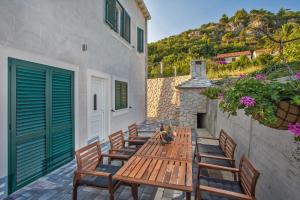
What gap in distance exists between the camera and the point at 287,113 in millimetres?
1149

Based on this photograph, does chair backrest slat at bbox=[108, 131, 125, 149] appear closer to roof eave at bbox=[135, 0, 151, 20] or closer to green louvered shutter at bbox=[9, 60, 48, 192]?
green louvered shutter at bbox=[9, 60, 48, 192]

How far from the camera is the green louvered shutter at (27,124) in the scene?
266cm

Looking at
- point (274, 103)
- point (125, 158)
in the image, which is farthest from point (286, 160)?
point (125, 158)

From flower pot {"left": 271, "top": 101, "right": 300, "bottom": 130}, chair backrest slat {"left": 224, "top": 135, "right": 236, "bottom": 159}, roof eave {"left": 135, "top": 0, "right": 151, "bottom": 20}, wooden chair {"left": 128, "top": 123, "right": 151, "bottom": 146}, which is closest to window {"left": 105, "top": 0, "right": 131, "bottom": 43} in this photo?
roof eave {"left": 135, "top": 0, "right": 151, "bottom": 20}

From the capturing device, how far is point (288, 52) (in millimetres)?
4531

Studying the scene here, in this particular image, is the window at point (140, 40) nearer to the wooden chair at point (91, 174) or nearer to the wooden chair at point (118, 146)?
the wooden chair at point (118, 146)

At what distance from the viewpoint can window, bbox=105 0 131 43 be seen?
573 centimetres

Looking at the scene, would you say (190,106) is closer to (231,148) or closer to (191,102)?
(191,102)

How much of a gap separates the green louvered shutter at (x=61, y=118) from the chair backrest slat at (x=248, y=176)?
3410mm

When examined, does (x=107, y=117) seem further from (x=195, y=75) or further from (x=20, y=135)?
(x=195, y=75)

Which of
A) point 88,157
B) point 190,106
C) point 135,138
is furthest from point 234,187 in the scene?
point 190,106

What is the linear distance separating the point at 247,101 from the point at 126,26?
712cm

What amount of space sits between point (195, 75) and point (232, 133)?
5.11 metres

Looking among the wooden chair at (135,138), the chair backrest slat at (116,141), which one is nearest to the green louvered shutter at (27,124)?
the chair backrest slat at (116,141)
